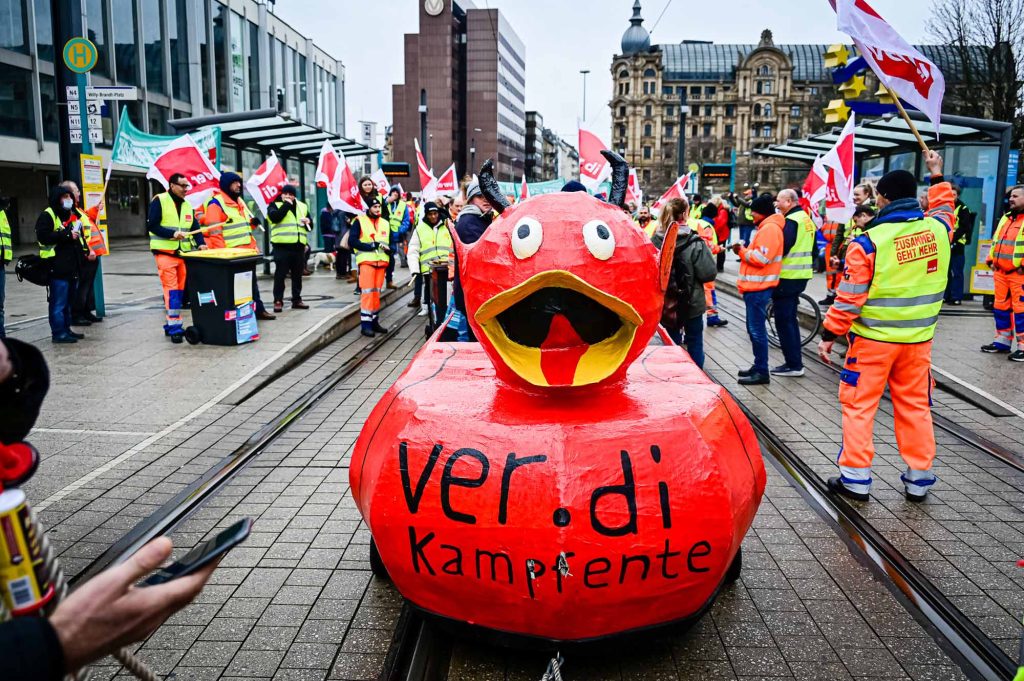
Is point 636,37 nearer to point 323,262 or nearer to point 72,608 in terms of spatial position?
point 323,262

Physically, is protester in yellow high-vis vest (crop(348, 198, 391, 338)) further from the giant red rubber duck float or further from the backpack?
the giant red rubber duck float

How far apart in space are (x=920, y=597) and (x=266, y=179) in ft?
37.9

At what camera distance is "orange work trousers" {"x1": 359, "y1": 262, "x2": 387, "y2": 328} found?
1086cm

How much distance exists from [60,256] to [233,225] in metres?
2.18

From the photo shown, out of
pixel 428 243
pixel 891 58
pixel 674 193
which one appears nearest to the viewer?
pixel 891 58

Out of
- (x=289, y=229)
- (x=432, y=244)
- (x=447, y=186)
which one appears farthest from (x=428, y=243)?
(x=447, y=186)

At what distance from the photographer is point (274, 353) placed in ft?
30.2

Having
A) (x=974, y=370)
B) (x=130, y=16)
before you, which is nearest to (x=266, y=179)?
(x=974, y=370)

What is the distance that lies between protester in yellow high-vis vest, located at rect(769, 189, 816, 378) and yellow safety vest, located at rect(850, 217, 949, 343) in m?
3.46

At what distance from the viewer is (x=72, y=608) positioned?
1330 mm

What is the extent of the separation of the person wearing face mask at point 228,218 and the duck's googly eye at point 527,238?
27.7 feet

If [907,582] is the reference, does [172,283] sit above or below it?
above

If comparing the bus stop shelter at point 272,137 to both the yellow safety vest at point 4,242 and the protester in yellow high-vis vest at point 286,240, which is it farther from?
the yellow safety vest at point 4,242

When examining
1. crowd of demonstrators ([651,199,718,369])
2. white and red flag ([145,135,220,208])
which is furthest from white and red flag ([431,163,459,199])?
crowd of demonstrators ([651,199,718,369])
